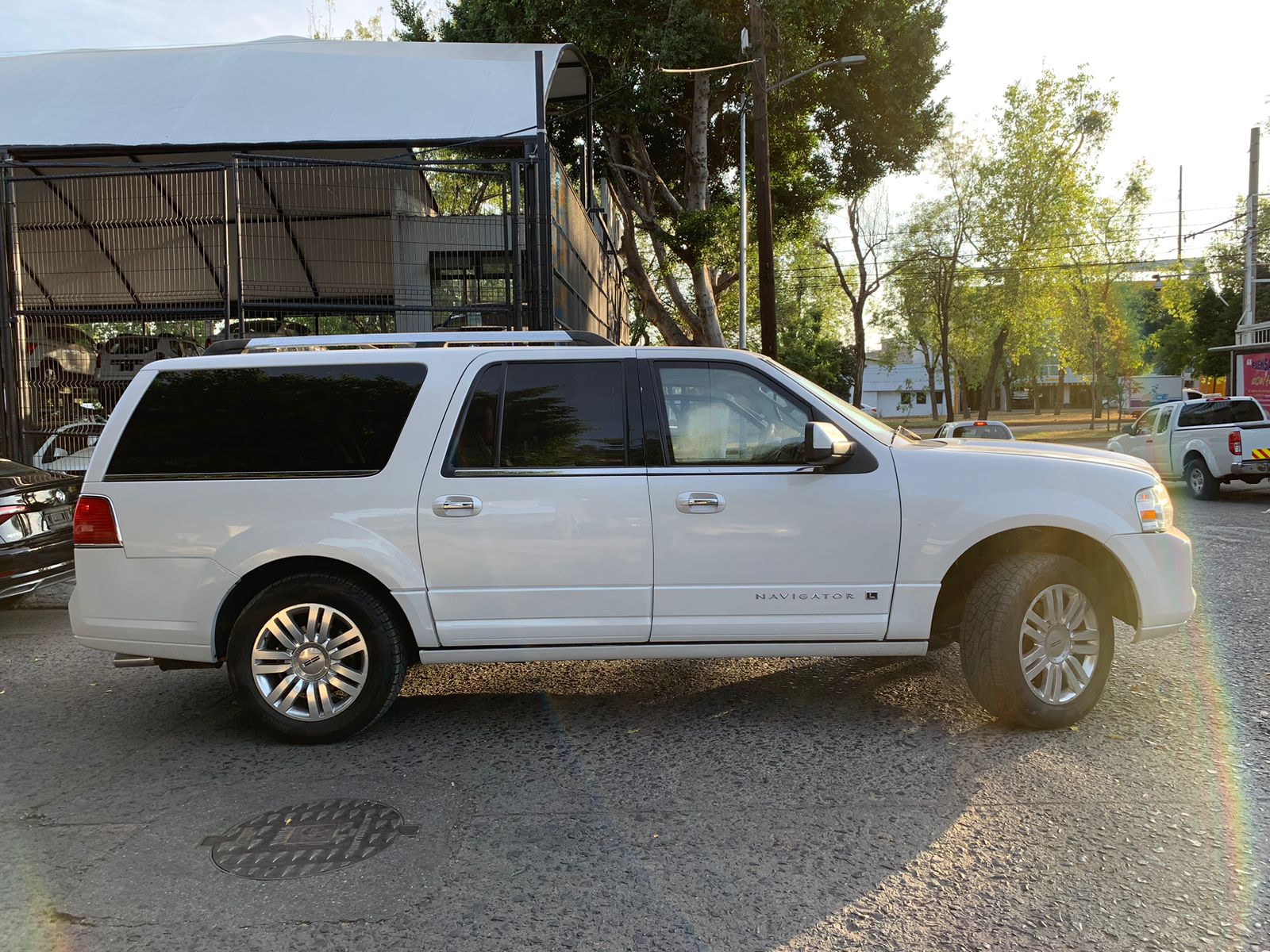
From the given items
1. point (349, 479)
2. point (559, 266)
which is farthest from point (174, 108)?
point (349, 479)

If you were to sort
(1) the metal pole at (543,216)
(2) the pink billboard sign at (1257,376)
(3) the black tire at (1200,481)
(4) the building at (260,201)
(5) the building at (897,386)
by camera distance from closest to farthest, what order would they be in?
1. (1) the metal pole at (543,216)
2. (4) the building at (260,201)
3. (3) the black tire at (1200,481)
4. (2) the pink billboard sign at (1257,376)
5. (5) the building at (897,386)

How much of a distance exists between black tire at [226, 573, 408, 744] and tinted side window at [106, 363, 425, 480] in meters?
0.54

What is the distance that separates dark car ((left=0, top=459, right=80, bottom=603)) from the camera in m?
6.64

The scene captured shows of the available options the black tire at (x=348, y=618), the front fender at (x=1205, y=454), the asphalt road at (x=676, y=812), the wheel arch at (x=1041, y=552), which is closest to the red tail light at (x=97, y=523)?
the black tire at (x=348, y=618)

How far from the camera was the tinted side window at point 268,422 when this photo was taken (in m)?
4.47

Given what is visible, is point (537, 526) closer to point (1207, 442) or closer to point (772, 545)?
point (772, 545)

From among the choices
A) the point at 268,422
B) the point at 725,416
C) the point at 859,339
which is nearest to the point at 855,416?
the point at 725,416

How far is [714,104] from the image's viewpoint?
24453 mm

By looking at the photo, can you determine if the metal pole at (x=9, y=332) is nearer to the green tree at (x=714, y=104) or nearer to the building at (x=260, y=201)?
the building at (x=260, y=201)

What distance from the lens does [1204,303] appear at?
153 feet

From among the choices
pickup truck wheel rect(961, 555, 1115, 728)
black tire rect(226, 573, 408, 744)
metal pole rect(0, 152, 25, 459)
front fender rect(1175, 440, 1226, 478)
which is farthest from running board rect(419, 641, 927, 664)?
front fender rect(1175, 440, 1226, 478)

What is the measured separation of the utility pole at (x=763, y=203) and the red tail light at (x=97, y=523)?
13.6m

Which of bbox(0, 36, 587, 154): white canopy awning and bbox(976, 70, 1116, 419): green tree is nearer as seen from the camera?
bbox(0, 36, 587, 154): white canopy awning

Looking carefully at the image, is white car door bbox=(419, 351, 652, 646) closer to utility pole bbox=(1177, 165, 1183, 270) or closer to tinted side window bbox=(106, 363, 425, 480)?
tinted side window bbox=(106, 363, 425, 480)
